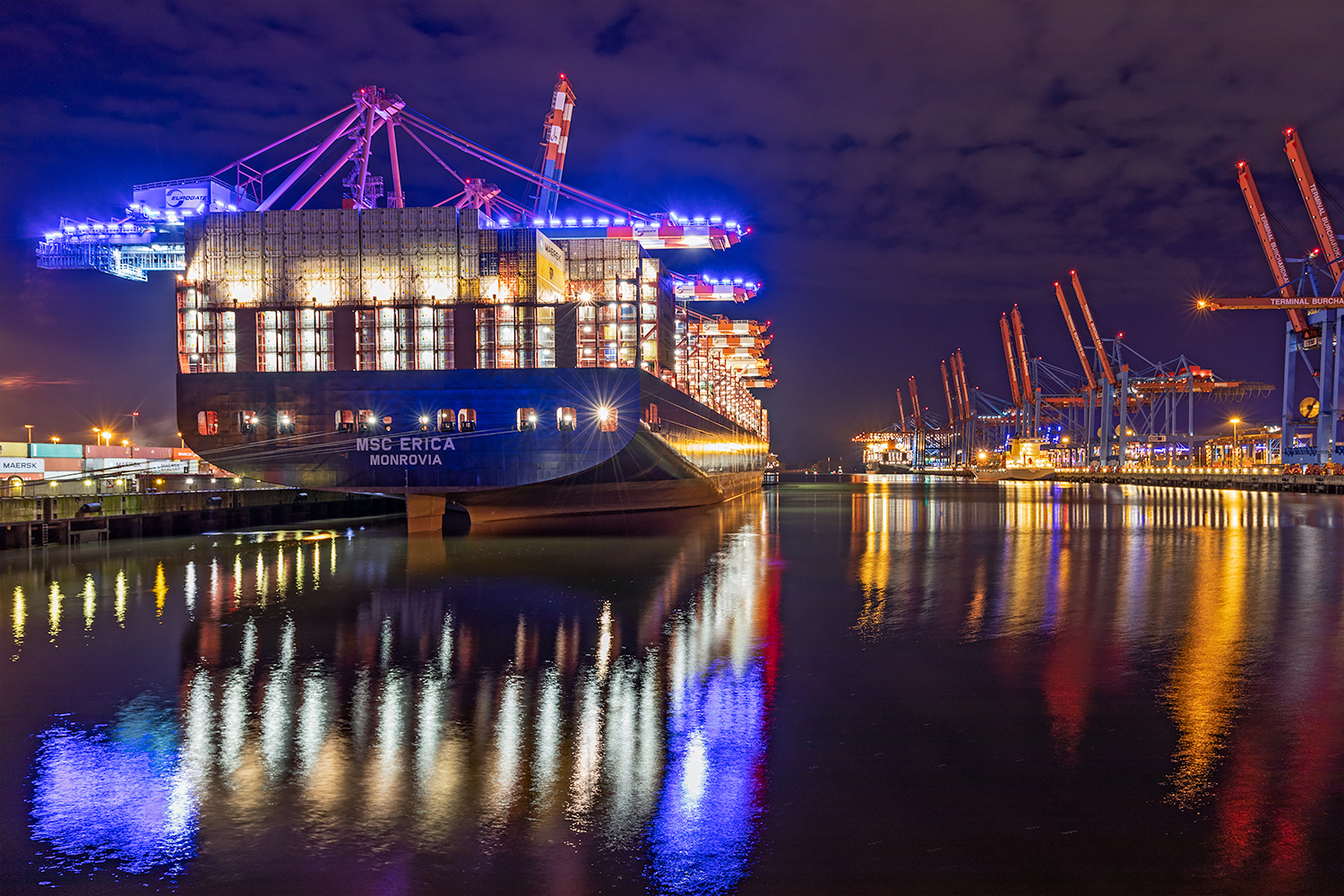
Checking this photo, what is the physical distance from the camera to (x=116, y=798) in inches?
268

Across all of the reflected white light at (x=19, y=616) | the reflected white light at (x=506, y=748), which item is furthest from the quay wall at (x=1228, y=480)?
the reflected white light at (x=19, y=616)

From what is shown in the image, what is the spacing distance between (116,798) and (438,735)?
247 centimetres

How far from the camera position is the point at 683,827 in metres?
6.16

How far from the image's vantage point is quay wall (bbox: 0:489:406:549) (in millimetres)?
29672

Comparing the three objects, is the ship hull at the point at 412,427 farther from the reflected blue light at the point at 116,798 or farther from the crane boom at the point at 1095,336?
the crane boom at the point at 1095,336

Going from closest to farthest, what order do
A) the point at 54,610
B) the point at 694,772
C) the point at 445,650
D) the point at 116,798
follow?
the point at 116,798 < the point at 694,772 < the point at 445,650 < the point at 54,610

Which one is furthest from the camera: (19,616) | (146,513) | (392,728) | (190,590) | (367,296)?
(367,296)

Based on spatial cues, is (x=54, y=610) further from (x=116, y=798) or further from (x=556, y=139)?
(x=556, y=139)

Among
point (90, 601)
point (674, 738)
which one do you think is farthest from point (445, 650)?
point (90, 601)

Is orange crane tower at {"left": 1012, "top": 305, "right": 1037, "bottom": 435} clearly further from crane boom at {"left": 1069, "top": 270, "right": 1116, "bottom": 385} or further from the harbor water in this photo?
the harbor water

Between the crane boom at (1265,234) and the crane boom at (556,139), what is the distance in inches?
2562

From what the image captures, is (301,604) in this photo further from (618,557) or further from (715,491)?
(715,491)

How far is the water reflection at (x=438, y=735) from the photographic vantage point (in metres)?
6.09

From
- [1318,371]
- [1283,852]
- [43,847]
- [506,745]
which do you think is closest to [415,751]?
[506,745]
